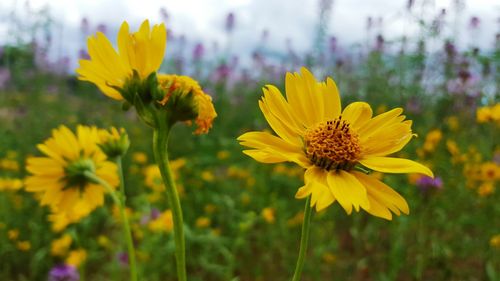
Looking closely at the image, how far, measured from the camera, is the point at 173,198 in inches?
22.5

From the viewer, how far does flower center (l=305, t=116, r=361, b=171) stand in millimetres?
692

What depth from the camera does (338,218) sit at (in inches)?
122

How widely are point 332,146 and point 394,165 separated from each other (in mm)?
95

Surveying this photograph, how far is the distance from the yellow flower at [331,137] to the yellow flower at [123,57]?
6.8 inches

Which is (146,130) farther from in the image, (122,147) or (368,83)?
(122,147)

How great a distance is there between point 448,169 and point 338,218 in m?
0.76

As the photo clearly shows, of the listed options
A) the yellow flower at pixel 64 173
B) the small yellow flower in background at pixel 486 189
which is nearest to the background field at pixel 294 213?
the small yellow flower in background at pixel 486 189

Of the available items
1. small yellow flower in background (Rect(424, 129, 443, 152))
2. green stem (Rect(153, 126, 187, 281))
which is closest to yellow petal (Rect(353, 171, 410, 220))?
green stem (Rect(153, 126, 187, 281))

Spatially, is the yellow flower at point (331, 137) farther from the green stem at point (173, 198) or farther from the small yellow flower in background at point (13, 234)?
the small yellow flower in background at point (13, 234)

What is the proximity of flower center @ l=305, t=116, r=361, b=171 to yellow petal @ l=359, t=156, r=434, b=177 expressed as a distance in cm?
2

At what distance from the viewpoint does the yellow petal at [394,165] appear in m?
0.60

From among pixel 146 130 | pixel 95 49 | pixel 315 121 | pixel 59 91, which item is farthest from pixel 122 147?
pixel 59 91

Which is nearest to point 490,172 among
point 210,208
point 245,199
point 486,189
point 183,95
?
point 486,189

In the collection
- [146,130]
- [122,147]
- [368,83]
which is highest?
[122,147]
